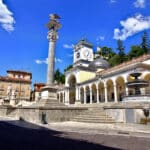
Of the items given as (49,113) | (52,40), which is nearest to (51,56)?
(52,40)

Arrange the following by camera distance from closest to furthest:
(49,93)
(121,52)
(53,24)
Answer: (49,93) < (53,24) < (121,52)

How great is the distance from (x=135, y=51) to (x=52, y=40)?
141 feet

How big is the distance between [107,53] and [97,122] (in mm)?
57875

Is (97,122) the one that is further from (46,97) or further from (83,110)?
(46,97)

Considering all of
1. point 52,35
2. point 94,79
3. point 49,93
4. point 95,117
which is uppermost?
point 52,35

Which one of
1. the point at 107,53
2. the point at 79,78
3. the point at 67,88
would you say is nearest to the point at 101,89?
the point at 79,78

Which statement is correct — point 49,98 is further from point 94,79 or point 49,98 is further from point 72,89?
point 72,89

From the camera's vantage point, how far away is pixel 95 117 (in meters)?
15.1

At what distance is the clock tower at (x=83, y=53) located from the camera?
4845 cm

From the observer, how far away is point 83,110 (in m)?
17.7

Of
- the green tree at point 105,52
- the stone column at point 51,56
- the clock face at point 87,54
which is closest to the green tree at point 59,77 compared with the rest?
the green tree at point 105,52

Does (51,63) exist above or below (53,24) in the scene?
below

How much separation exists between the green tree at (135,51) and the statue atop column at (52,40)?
40.4 m

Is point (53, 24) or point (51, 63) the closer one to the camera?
point (51, 63)
